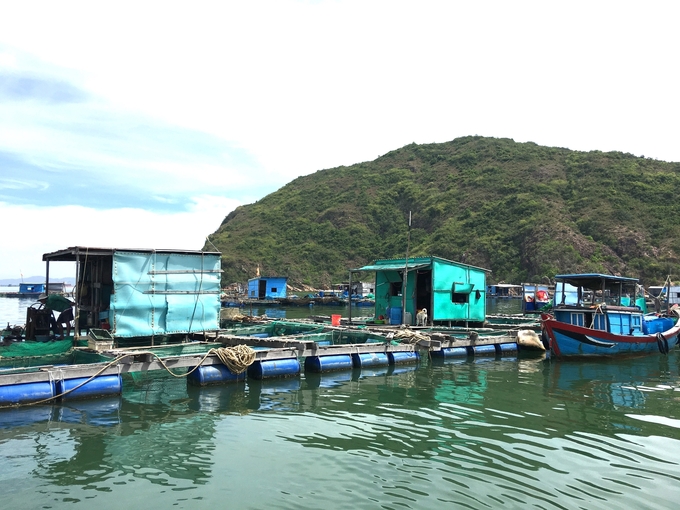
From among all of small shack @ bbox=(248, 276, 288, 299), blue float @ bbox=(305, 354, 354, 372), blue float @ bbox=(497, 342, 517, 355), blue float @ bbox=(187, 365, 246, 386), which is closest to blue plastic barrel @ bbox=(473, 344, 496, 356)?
blue float @ bbox=(497, 342, 517, 355)

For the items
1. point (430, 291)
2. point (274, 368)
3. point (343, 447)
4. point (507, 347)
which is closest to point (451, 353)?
point (507, 347)

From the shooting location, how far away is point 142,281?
16000 mm

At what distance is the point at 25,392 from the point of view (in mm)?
10984

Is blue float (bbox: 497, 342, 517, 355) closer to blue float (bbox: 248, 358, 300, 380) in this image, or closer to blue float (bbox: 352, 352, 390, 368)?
blue float (bbox: 352, 352, 390, 368)

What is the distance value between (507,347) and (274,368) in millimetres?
11067

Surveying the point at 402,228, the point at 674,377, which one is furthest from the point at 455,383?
the point at 402,228

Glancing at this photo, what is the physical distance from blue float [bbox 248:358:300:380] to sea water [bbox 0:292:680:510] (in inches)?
13.7

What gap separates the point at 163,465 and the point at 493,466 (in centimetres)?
522

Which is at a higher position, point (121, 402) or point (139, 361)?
point (139, 361)

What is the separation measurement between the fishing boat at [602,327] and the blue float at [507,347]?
134cm

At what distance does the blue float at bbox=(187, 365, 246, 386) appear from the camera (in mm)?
13781

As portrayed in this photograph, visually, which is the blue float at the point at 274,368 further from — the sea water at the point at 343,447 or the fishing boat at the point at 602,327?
the fishing boat at the point at 602,327

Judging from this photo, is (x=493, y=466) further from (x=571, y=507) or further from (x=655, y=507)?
(x=655, y=507)

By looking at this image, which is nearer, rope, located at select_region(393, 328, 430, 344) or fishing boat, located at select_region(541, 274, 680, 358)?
rope, located at select_region(393, 328, 430, 344)
